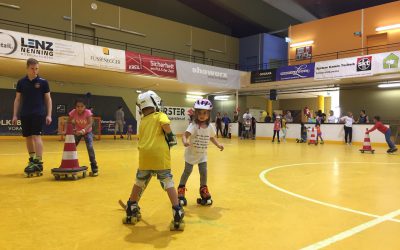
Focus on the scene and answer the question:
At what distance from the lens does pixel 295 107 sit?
3061 cm

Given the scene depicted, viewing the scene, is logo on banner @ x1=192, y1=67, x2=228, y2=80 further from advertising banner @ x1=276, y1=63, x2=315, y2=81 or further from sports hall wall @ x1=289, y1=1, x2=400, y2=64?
sports hall wall @ x1=289, y1=1, x2=400, y2=64

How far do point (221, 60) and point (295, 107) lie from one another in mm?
8562

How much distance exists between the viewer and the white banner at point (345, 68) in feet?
54.1

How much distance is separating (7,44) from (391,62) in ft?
55.6

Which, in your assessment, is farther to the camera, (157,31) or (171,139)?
(157,31)

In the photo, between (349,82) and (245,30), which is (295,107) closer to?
(245,30)

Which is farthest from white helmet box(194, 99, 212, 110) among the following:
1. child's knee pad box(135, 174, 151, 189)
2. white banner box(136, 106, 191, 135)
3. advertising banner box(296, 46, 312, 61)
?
advertising banner box(296, 46, 312, 61)

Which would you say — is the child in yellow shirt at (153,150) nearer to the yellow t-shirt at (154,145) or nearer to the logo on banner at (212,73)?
the yellow t-shirt at (154,145)

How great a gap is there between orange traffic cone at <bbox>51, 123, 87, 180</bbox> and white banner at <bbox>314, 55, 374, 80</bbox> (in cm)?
1555

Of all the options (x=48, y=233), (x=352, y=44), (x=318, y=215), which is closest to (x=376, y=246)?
(x=318, y=215)

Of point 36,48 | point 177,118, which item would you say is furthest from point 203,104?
point 177,118

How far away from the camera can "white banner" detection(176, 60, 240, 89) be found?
1878 centimetres

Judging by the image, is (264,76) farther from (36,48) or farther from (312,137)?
(36,48)

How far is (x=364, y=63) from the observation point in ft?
54.3
